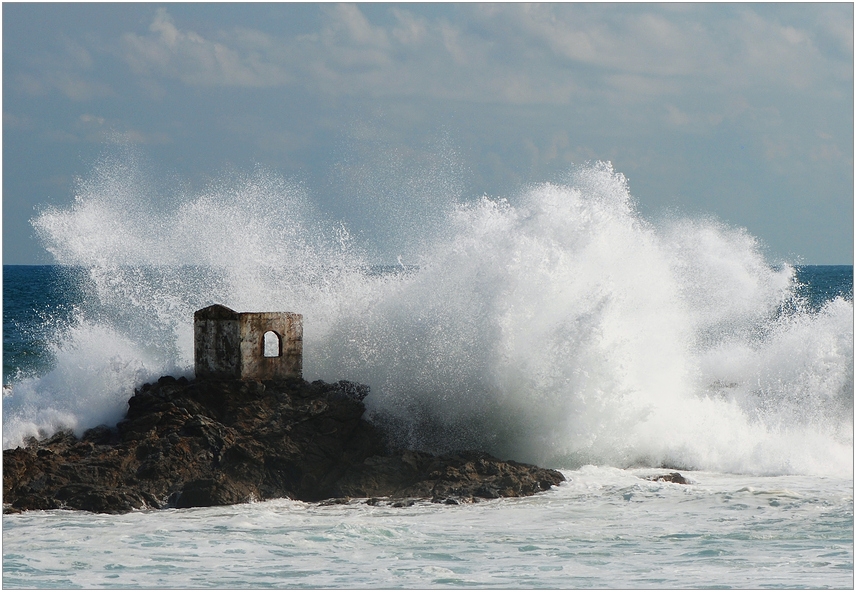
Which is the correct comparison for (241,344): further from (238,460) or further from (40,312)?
(40,312)

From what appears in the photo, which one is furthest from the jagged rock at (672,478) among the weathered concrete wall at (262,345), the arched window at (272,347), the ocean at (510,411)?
the arched window at (272,347)

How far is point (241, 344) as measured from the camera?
1058cm

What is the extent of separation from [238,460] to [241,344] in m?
1.35

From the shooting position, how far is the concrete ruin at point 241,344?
10.6m

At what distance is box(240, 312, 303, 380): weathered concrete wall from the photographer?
1061 centimetres

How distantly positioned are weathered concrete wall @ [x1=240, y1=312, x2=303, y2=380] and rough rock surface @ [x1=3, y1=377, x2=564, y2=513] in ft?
0.54

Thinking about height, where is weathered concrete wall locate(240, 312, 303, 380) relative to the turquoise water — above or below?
→ above

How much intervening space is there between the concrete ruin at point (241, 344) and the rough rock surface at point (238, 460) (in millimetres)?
169

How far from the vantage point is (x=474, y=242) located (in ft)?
39.4

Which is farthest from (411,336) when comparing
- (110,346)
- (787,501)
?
(787,501)

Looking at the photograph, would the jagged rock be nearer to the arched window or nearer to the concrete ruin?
the concrete ruin

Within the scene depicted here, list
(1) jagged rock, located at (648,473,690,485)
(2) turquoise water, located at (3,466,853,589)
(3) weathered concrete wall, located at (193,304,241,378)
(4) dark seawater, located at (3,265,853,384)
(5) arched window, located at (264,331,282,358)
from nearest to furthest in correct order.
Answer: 1. (2) turquoise water, located at (3,466,853,589)
2. (1) jagged rock, located at (648,473,690,485)
3. (3) weathered concrete wall, located at (193,304,241,378)
4. (5) arched window, located at (264,331,282,358)
5. (4) dark seawater, located at (3,265,853,384)

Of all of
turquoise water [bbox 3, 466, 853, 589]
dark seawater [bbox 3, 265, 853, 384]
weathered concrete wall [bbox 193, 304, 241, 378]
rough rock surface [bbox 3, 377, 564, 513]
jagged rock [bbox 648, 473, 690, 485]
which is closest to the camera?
turquoise water [bbox 3, 466, 853, 589]

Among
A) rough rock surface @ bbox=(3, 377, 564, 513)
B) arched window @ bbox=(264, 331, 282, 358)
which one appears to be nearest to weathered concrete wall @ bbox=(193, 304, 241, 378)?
rough rock surface @ bbox=(3, 377, 564, 513)
